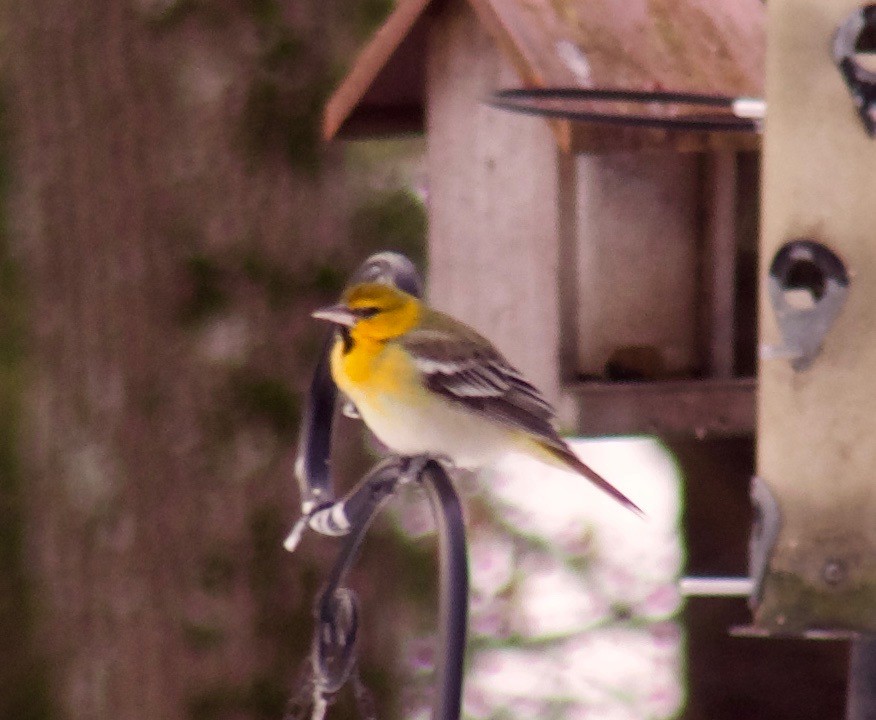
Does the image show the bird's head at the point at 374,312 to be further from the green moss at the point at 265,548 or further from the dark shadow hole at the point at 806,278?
the green moss at the point at 265,548

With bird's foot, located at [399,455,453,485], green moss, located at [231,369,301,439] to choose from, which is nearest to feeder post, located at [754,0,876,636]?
bird's foot, located at [399,455,453,485]

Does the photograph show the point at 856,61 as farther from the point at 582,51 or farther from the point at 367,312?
the point at 367,312

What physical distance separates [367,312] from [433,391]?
0.23 meters

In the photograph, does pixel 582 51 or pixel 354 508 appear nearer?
pixel 354 508

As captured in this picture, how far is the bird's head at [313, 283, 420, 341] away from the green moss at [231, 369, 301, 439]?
2.46m

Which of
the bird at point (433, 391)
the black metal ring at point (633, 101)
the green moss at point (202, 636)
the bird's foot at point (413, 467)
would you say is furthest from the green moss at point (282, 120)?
the bird's foot at point (413, 467)

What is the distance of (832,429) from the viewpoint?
9.56 ft

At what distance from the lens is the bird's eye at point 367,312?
3.55 meters

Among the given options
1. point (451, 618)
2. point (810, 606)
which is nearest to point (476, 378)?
point (810, 606)

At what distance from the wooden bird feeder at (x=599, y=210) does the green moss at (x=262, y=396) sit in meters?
2.08

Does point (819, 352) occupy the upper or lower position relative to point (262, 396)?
upper

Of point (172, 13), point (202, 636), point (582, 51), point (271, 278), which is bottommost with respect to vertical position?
point (202, 636)

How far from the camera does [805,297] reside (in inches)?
115

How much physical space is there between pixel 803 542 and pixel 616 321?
1.01 metres
